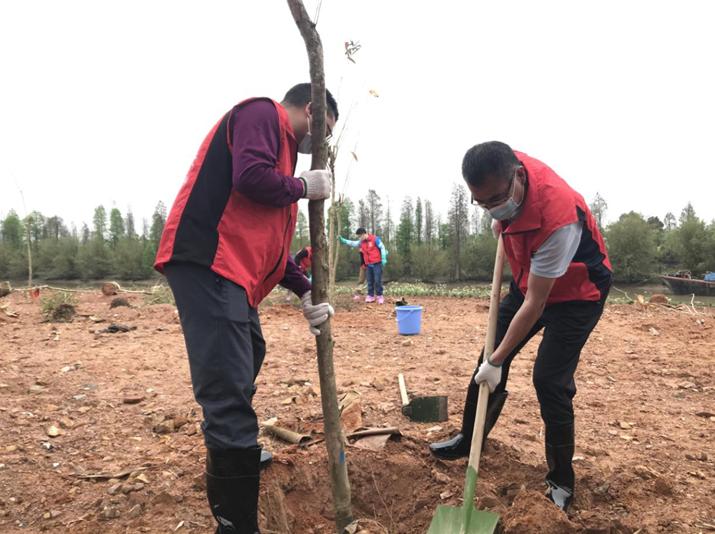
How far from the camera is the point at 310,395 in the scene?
3965 millimetres

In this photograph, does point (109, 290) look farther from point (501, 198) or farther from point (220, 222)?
point (501, 198)

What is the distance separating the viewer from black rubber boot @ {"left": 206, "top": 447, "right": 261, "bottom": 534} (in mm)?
1806

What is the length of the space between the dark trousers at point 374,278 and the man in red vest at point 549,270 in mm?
8947

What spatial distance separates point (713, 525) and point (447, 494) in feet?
3.62

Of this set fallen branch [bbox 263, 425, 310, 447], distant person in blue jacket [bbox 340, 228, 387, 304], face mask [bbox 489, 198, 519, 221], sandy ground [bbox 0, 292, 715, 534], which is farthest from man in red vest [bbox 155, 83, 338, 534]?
distant person in blue jacket [bbox 340, 228, 387, 304]

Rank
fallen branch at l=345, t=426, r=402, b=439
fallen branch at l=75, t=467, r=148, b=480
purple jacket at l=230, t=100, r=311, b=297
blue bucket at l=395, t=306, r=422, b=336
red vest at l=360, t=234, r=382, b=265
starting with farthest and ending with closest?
1. red vest at l=360, t=234, r=382, b=265
2. blue bucket at l=395, t=306, r=422, b=336
3. fallen branch at l=345, t=426, r=402, b=439
4. fallen branch at l=75, t=467, r=148, b=480
5. purple jacket at l=230, t=100, r=311, b=297

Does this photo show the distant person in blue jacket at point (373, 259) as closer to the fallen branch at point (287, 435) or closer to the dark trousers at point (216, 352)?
the fallen branch at point (287, 435)

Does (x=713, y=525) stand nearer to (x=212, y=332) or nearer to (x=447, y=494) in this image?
(x=447, y=494)

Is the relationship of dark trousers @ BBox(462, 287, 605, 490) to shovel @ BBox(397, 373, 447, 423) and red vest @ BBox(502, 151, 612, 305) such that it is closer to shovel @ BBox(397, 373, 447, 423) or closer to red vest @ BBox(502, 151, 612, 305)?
red vest @ BBox(502, 151, 612, 305)

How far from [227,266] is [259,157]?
1.32 ft

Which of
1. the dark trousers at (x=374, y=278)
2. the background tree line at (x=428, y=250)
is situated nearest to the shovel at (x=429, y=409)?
the dark trousers at (x=374, y=278)

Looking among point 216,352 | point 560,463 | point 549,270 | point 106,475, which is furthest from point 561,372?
point 106,475

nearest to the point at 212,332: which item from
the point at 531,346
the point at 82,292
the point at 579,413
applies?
the point at 579,413

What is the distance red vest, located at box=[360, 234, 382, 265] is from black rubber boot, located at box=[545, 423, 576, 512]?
9.07m
